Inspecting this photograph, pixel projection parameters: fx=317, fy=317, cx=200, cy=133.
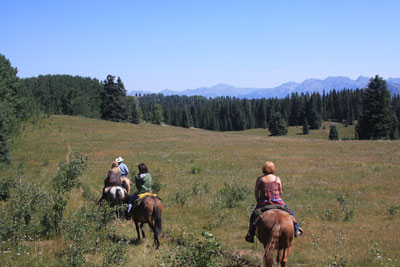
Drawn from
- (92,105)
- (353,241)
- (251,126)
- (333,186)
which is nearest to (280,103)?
(251,126)

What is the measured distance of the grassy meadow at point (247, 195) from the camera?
8.77m

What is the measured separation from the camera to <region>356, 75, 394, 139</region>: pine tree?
59812 mm

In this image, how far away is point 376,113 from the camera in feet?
199

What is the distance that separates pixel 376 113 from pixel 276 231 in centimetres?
6258

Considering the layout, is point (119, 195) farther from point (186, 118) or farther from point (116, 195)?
point (186, 118)

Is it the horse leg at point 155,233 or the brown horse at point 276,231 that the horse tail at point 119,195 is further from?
the brown horse at point 276,231

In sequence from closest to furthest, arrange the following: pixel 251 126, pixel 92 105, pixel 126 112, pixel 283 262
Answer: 1. pixel 283 262
2. pixel 126 112
3. pixel 92 105
4. pixel 251 126

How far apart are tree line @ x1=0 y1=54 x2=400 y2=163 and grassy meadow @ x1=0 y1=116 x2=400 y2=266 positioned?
13753 mm

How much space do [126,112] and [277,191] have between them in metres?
81.6

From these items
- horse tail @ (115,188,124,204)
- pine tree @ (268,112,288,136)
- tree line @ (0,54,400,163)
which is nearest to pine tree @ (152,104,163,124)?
tree line @ (0,54,400,163)

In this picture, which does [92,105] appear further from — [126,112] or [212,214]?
[212,214]

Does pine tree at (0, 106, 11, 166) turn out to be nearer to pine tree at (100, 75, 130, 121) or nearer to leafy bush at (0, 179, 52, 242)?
leafy bush at (0, 179, 52, 242)

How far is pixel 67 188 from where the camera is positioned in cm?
996

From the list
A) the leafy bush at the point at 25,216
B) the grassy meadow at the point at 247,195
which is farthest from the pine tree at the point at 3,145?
the leafy bush at the point at 25,216
